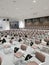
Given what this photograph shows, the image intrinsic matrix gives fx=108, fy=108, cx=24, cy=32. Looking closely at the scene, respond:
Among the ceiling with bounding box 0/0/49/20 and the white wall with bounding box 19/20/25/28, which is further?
the white wall with bounding box 19/20/25/28

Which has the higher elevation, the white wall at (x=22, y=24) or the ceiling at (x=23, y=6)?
the ceiling at (x=23, y=6)

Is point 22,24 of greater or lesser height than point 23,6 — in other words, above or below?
below

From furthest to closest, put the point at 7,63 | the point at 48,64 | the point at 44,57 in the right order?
the point at 7,63 < the point at 44,57 < the point at 48,64

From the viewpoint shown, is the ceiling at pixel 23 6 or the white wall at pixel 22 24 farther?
the white wall at pixel 22 24

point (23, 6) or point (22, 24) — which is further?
point (22, 24)

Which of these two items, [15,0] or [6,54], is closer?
[6,54]

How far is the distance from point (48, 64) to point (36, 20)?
758 inches

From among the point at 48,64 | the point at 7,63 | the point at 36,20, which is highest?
the point at 36,20

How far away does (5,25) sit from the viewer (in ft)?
73.5

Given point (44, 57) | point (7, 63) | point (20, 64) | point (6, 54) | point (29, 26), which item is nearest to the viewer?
point (44, 57)

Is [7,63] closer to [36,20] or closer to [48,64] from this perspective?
[48,64]

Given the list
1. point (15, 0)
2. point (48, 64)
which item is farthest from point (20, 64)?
point (15, 0)

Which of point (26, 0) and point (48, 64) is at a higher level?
point (26, 0)

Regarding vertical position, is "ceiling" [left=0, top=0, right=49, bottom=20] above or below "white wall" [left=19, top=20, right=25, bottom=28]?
above
